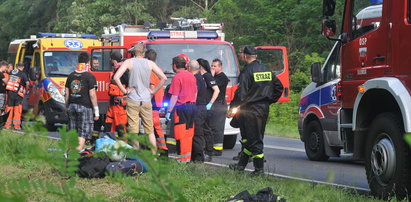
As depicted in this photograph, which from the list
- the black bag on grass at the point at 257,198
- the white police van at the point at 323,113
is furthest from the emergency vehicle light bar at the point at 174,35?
the black bag on grass at the point at 257,198

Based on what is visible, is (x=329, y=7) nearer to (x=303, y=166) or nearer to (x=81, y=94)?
(x=303, y=166)

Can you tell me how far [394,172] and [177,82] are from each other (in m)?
4.59

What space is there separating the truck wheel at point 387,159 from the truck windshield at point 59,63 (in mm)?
13729

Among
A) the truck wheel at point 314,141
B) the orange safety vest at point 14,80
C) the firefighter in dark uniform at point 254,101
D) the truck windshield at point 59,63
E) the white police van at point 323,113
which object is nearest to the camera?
the firefighter in dark uniform at point 254,101

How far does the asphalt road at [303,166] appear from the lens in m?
10.2

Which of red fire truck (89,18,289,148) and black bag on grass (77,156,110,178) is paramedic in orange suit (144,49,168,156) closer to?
red fire truck (89,18,289,148)

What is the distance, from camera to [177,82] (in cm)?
1127

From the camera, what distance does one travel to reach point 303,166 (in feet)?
41.2

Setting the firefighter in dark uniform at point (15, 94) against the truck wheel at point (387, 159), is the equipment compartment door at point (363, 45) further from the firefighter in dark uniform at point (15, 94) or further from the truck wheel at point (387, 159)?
the firefighter in dark uniform at point (15, 94)

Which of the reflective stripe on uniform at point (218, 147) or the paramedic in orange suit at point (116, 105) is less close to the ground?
the paramedic in orange suit at point (116, 105)

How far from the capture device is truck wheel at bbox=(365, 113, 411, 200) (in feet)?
23.6

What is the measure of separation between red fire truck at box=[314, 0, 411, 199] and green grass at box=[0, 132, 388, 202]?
0.41m

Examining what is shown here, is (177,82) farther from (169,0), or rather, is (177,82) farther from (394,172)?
(169,0)

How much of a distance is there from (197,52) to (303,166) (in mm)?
3809
